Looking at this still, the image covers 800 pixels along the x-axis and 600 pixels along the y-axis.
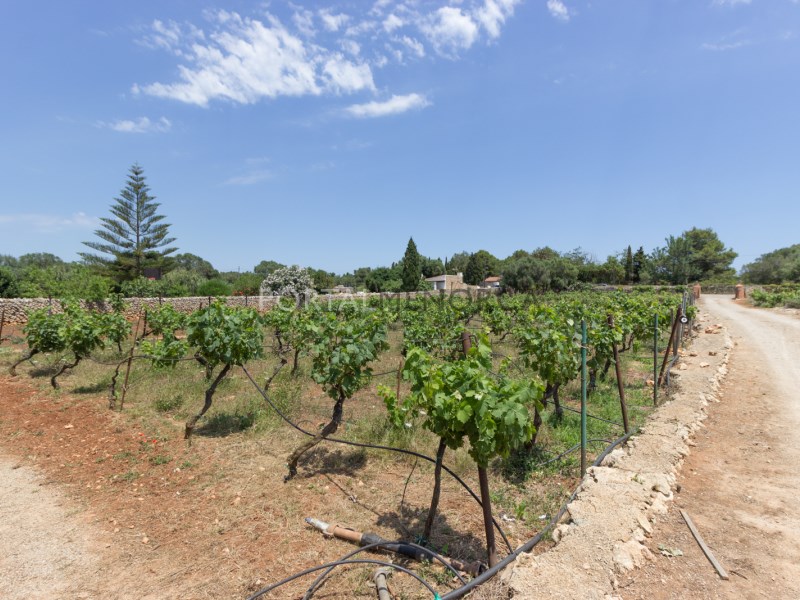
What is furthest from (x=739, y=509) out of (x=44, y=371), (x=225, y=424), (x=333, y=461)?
(x=44, y=371)

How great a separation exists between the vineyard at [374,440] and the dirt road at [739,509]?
83cm

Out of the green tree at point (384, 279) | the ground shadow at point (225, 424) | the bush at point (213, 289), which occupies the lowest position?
the ground shadow at point (225, 424)

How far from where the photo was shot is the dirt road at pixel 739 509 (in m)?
2.69

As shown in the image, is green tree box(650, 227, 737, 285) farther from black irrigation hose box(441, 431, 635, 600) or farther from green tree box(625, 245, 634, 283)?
black irrigation hose box(441, 431, 635, 600)

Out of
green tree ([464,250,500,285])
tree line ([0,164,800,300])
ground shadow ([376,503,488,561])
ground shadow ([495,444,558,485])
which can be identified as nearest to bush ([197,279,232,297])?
tree line ([0,164,800,300])

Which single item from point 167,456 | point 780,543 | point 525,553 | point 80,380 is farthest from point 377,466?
point 80,380

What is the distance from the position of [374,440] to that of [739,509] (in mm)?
3858

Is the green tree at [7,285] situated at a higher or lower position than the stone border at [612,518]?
higher

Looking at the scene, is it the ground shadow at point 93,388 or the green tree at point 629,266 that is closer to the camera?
the ground shadow at point 93,388

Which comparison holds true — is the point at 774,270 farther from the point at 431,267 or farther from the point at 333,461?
the point at 333,461

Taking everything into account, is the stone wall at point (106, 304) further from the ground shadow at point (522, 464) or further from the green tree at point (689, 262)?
the green tree at point (689, 262)

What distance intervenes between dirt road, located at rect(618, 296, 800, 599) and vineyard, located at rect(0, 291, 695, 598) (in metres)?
0.83

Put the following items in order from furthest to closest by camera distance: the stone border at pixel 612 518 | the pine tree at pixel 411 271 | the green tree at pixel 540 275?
the pine tree at pixel 411 271 < the green tree at pixel 540 275 < the stone border at pixel 612 518

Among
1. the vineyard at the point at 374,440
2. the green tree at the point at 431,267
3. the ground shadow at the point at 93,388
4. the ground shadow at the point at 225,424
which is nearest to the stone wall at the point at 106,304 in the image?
the ground shadow at the point at 93,388
